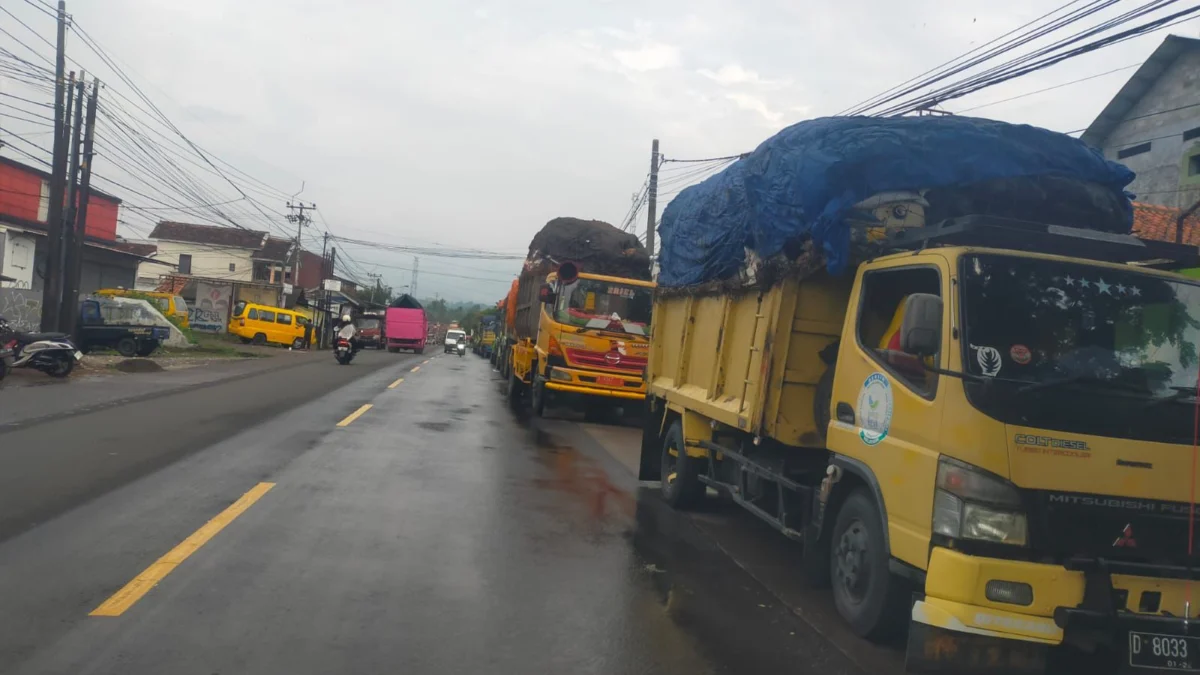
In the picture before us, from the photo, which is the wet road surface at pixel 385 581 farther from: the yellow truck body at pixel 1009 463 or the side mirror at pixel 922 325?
the side mirror at pixel 922 325

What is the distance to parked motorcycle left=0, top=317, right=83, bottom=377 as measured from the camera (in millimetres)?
19750

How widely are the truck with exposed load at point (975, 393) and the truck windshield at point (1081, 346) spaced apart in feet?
0.03

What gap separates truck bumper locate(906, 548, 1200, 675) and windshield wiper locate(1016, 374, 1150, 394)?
796mm

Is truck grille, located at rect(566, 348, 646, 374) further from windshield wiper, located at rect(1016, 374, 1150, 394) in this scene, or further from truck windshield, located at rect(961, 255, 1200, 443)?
windshield wiper, located at rect(1016, 374, 1150, 394)

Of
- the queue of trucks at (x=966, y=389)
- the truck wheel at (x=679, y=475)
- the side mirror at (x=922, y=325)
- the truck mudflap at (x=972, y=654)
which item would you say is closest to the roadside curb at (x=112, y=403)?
the truck wheel at (x=679, y=475)

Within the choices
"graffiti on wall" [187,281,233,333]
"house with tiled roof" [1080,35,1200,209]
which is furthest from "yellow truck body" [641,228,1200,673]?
"graffiti on wall" [187,281,233,333]

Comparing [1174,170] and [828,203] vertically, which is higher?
[1174,170]

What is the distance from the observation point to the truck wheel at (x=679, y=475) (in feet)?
29.4

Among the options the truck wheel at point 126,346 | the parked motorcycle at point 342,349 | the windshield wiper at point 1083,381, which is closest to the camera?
the windshield wiper at point 1083,381

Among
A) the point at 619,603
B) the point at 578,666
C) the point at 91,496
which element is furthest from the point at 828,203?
the point at 91,496

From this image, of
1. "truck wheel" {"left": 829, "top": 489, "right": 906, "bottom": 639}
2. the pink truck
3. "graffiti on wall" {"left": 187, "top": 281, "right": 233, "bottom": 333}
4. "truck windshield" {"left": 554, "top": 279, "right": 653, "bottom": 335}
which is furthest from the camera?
the pink truck

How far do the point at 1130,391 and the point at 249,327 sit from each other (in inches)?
1817

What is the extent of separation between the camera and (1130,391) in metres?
4.59

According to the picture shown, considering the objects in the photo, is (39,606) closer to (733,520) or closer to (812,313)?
(812,313)
